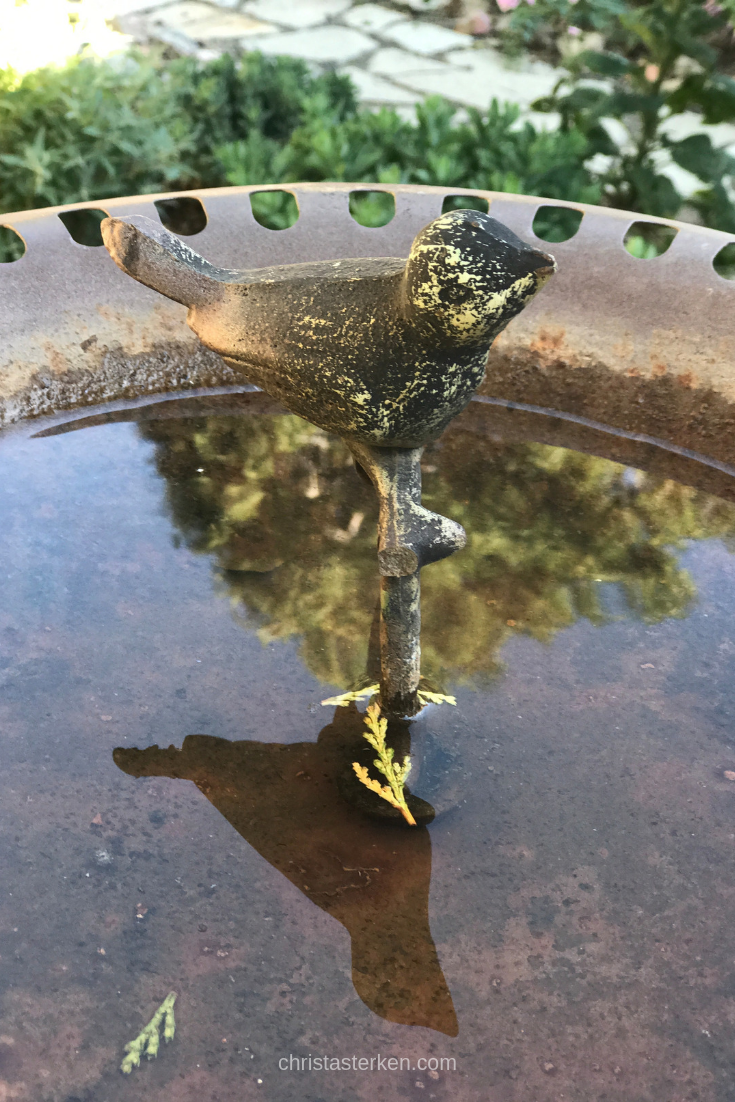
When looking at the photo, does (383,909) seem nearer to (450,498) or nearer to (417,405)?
(417,405)

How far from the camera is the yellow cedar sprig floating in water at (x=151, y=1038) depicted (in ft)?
2.70

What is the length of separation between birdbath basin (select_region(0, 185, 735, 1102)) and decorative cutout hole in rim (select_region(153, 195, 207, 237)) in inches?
33.7

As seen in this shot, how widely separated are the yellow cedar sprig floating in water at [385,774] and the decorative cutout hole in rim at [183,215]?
69.2 inches

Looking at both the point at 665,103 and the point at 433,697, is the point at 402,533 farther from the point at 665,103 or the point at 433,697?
the point at 665,103

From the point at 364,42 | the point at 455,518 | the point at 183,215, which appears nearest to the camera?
the point at 455,518

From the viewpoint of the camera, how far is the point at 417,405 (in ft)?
3.01

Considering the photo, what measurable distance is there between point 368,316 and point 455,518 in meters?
0.58

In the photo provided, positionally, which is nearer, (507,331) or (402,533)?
(402,533)

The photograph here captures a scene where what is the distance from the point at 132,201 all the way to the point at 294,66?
74.5 inches

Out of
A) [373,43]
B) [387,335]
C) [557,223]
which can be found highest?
[387,335]

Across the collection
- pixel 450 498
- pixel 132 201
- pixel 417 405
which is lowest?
pixel 450 498

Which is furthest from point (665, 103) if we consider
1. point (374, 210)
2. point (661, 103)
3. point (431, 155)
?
point (374, 210)

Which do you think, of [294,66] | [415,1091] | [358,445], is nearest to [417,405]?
[358,445]

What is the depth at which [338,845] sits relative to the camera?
1.00 meters
